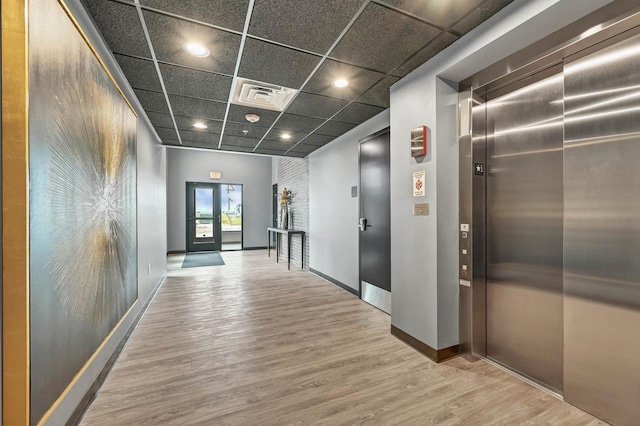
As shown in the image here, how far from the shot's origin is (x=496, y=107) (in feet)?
7.69

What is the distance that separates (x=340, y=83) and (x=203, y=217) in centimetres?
772

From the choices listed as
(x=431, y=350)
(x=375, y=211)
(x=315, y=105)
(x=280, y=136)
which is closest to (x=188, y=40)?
(x=315, y=105)

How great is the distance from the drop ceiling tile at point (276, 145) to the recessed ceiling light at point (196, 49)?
2.71 meters

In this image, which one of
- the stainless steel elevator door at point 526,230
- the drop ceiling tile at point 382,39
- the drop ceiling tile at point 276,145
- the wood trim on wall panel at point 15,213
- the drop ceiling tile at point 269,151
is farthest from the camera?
the drop ceiling tile at point 269,151

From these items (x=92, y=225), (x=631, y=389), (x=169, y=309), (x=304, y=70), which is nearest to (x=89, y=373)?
(x=92, y=225)

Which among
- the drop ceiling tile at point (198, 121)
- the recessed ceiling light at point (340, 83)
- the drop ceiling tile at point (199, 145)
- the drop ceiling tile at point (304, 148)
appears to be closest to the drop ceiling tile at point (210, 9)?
the recessed ceiling light at point (340, 83)

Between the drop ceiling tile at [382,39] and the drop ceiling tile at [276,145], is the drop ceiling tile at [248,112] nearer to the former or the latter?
the drop ceiling tile at [276,145]

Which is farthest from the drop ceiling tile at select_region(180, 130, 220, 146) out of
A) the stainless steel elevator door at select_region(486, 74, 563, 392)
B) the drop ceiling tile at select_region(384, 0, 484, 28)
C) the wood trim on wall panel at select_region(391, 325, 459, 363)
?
the wood trim on wall panel at select_region(391, 325, 459, 363)

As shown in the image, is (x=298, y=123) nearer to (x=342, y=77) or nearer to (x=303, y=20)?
(x=342, y=77)

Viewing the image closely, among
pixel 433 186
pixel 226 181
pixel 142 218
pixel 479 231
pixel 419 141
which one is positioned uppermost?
pixel 226 181

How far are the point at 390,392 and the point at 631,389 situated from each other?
1.39 metres

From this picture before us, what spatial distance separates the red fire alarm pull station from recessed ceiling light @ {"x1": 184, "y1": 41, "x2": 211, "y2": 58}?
1908 mm

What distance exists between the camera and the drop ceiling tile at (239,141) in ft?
15.5

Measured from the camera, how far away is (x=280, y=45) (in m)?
2.12
